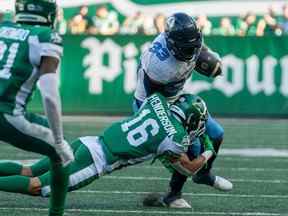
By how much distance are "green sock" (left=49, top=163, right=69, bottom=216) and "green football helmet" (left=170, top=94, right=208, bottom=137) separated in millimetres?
1143

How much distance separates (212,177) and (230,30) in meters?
10.6

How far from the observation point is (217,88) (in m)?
15.9

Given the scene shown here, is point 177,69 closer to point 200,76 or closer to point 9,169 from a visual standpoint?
point 9,169

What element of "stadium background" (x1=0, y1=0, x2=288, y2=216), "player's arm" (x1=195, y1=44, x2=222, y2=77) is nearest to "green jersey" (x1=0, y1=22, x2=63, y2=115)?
"player's arm" (x1=195, y1=44, x2=222, y2=77)

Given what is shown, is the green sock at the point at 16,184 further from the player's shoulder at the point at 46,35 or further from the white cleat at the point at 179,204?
the player's shoulder at the point at 46,35

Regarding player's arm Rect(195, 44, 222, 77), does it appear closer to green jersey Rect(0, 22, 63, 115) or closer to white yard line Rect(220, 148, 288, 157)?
green jersey Rect(0, 22, 63, 115)

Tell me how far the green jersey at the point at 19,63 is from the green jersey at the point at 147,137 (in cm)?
115

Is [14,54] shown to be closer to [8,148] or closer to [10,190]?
[10,190]

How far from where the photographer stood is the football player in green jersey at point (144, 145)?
21.2 ft

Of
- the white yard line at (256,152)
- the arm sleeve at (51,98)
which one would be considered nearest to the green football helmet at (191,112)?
the arm sleeve at (51,98)

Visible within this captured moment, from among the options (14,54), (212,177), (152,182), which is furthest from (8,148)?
(14,54)

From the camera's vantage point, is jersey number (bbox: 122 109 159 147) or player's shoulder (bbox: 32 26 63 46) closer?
player's shoulder (bbox: 32 26 63 46)

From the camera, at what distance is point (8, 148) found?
1085 cm

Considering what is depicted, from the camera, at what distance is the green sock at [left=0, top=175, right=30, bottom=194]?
646cm
